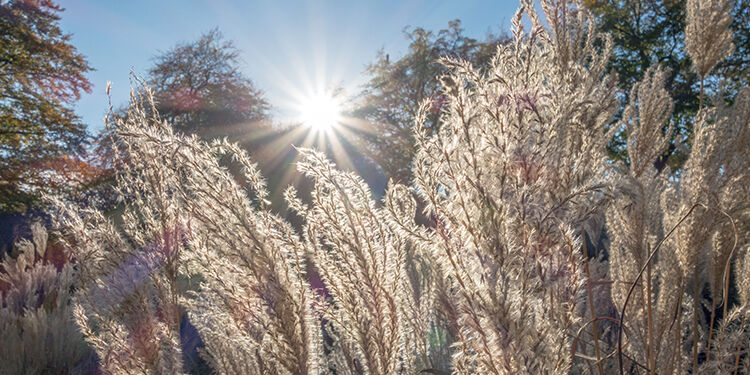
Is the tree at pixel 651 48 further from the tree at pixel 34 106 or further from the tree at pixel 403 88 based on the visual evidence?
the tree at pixel 34 106

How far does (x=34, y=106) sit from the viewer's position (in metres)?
16.8

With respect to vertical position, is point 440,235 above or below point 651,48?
below

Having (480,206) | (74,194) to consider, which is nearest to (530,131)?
(480,206)

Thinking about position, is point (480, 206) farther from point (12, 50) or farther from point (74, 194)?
point (12, 50)

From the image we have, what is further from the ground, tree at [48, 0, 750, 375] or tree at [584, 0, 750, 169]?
tree at [584, 0, 750, 169]

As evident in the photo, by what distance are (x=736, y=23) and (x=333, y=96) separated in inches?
649

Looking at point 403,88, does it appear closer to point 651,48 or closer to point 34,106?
point 651,48

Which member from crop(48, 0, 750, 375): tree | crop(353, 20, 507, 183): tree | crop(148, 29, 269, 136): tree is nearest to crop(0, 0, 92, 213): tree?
crop(148, 29, 269, 136): tree

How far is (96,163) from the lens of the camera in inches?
655

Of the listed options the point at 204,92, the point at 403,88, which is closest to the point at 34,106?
the point at 204,92

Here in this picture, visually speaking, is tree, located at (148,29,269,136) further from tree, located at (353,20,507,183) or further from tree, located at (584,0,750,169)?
tree, located at (584,0,750,169)

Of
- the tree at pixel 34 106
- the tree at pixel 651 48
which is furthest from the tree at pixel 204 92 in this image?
the tree at pixel 651 48

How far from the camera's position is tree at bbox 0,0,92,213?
1524 centimetres

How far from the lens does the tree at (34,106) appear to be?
1524cm
